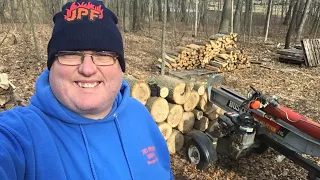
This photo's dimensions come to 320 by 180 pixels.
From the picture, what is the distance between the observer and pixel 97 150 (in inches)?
55.6

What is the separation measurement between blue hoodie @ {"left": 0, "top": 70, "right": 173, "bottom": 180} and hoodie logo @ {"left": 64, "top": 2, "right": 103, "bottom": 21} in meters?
0.36

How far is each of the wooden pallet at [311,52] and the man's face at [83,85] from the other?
517 inches

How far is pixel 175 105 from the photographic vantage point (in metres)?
5.60

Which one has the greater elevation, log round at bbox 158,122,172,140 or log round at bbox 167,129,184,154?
log round at bbox 158,122,172,140

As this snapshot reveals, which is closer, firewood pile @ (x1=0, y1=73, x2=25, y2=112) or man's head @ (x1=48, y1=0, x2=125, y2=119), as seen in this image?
man's head @ (x1=48, y1=0, x2=125, y2=119)

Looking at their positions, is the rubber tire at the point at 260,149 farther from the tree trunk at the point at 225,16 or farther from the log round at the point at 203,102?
the tree trunk at the point at 225,16

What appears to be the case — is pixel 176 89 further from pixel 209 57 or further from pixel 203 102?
pixel 209 57

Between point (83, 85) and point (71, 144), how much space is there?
11.6 inches

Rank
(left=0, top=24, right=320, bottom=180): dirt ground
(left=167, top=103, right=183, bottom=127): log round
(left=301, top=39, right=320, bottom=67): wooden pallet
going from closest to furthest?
(left=0, top=24, right=320, bottom=180): dirt ground
(left=167, top=103, right=183, bottom=127): log round
(left=301, top=39, right=320, bottom=67): wooden pallet

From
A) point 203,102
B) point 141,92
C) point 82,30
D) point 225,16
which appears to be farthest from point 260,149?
point 225,16

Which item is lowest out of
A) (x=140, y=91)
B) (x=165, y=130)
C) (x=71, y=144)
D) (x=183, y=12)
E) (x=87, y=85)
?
(x=165, y=130)

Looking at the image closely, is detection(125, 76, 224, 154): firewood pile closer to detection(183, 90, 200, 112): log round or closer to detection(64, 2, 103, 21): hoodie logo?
detection(183, 90, 200, 112): log round

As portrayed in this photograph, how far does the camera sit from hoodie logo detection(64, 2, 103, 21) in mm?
1389

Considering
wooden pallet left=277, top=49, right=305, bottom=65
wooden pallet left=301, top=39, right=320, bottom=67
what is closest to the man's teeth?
wooden pallet left=301, top=39, right=320, bottom=67
